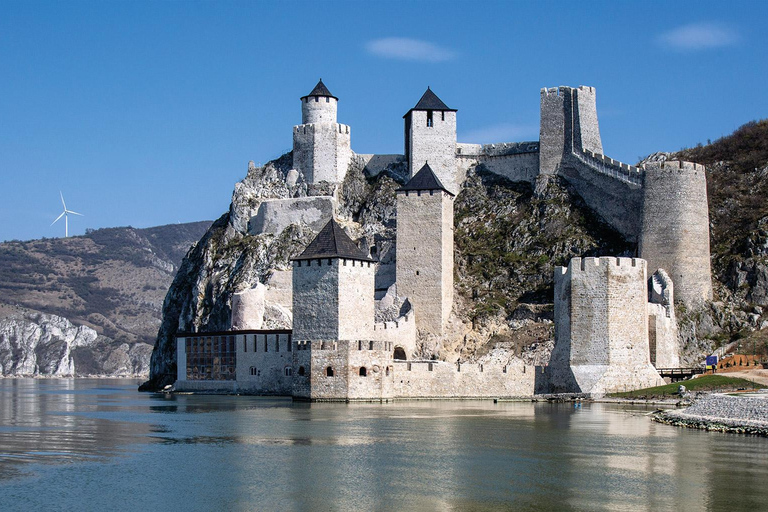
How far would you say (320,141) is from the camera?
195ft

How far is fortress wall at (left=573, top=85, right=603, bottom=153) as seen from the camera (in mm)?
55781

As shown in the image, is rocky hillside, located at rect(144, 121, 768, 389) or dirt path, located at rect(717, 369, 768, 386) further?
rocky hillside, located at rect(144, 121, 768, 389)

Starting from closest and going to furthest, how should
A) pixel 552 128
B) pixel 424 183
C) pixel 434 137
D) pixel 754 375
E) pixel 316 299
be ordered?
pixel 754 375, pixel 316 299, pixel 424 183, pixel 552 128, pixel 434 137

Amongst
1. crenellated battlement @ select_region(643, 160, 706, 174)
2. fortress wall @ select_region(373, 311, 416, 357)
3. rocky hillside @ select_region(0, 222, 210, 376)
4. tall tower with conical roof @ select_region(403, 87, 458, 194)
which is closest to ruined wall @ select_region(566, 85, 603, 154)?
tall tower with conical roof @ select_region(403, 87, 458, 194)

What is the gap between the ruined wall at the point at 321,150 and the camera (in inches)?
2333

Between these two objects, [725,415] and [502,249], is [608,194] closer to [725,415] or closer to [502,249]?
[502,249]

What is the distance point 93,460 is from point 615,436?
13709 mm

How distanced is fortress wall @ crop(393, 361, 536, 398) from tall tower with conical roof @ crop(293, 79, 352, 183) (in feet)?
60.8

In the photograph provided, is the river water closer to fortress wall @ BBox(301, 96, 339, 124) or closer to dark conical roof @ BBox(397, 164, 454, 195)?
dark conical roof @ BBox(397, 164, 454, 195)

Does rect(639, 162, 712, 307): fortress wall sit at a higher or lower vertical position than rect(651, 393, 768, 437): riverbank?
higher

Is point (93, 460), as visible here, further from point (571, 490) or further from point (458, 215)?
point (458, 215)

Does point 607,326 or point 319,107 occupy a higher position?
point 319,107

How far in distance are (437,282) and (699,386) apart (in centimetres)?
1561

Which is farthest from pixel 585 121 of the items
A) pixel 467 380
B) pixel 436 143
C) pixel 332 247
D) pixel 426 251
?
pixel 332 247
